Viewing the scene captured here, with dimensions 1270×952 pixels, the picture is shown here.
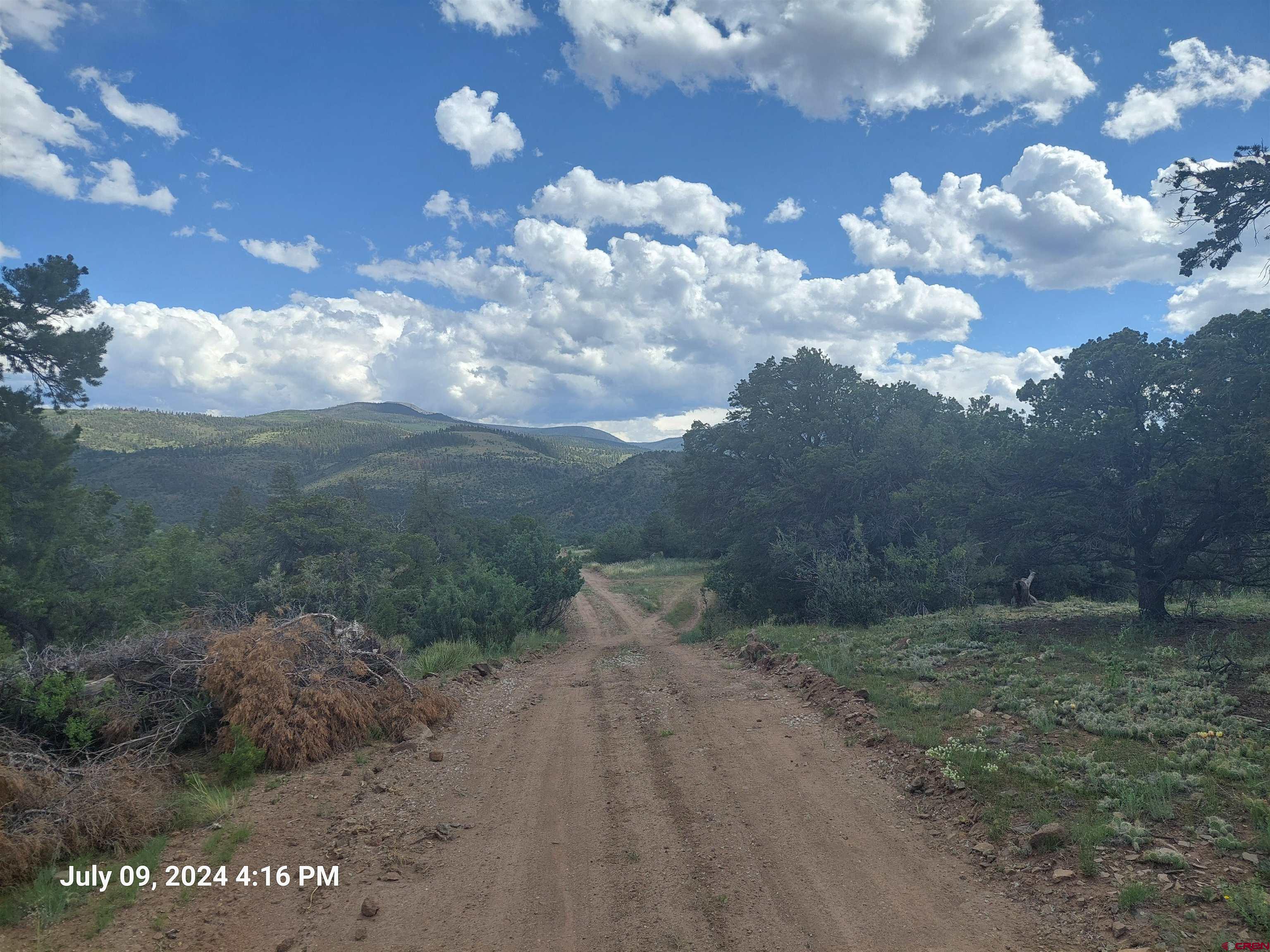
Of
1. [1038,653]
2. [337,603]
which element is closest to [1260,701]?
[1038,653]

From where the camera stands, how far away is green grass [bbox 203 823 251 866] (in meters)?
5.55

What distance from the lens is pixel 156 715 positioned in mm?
7559

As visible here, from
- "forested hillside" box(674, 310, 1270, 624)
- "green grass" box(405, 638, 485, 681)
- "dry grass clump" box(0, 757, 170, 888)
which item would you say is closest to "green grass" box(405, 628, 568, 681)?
"green grass" box(405, 638, 485, 681)

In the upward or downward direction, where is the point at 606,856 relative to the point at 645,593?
upward

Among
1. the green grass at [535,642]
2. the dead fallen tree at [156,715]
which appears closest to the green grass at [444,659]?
the green grass at [535,642]

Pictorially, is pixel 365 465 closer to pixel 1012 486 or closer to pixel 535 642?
pixel 535 642

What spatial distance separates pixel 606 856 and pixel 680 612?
68.5 feet

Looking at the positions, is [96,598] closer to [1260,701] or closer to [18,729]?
[18,729]

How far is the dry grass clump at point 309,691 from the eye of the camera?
7566mm

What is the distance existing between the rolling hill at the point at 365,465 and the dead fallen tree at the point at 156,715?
123 ft

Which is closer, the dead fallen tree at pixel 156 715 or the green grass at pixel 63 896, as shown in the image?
the green grass at pixel 63 896

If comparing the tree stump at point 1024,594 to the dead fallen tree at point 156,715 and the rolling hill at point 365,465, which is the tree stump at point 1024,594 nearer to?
the dead fallen tree at point 156,715

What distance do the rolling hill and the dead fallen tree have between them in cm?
3738

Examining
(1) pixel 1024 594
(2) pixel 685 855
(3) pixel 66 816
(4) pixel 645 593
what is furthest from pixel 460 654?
(4) pixel 645 593
